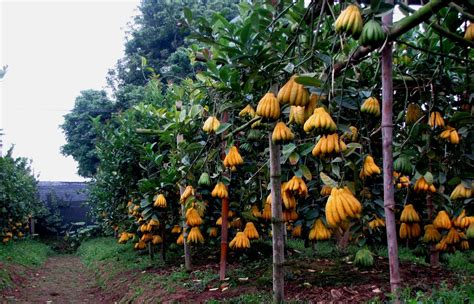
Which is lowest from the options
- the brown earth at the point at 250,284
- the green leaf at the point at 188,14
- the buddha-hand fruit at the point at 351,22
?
the brown earth at the point at 250,284

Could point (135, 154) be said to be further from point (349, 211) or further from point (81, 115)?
point (81, 115)

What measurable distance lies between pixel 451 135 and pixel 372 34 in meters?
0.95

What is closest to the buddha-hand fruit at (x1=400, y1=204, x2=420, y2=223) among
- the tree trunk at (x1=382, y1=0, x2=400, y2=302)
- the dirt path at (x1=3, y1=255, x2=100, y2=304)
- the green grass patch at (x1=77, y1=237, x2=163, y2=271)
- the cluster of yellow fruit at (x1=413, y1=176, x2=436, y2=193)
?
the cluster of yellow fruit at (x1=413, y1=176, x2=436, y2=193)

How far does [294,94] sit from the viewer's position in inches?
64.3

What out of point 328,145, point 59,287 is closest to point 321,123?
point 328,145

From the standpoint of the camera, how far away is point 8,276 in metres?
7.13

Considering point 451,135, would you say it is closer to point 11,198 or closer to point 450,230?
point 450,230

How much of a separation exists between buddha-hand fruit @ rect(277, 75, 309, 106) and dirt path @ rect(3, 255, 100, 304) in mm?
5211

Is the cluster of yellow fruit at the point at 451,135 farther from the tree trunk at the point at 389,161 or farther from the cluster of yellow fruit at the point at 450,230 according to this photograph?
the tree trunk at the point at 389,161

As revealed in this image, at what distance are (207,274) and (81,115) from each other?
14743 millimetres

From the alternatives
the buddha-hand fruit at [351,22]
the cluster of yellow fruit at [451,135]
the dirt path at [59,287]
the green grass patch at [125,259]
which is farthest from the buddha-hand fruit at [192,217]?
the dirt path at [59,287]

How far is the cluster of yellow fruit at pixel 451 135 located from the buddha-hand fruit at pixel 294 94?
0.83 meters

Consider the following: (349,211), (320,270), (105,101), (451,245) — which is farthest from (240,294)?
(105,101)

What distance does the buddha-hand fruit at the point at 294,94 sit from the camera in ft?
5.36
